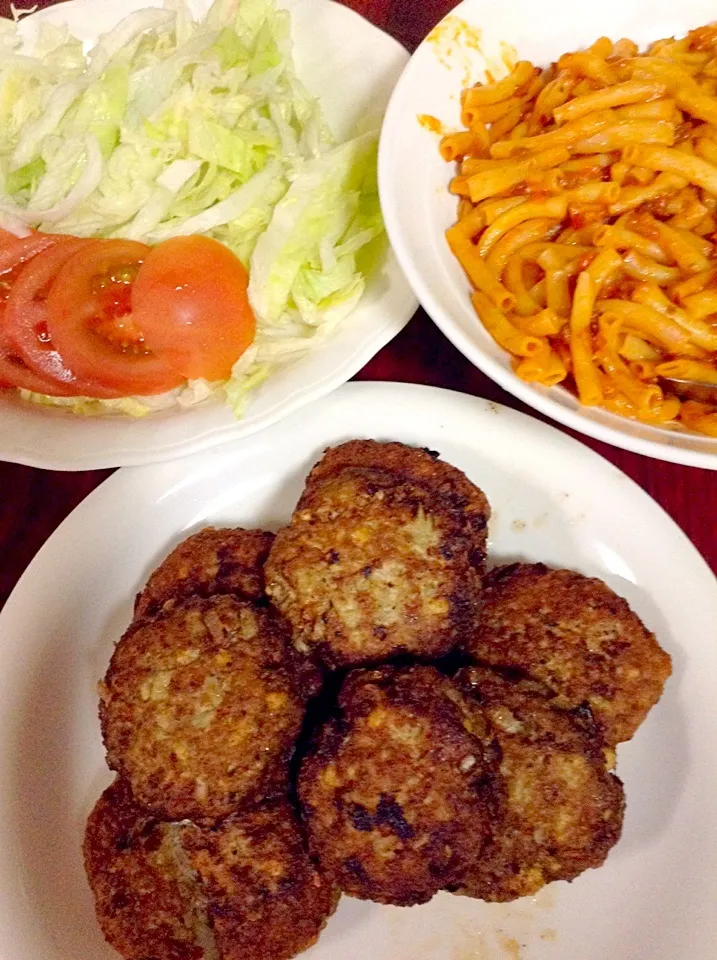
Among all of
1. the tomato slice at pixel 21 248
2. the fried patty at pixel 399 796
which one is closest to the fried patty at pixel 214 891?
the fried patty at pixel 399 796

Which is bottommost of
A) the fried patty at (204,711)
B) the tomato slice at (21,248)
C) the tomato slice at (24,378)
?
the fried patty at (204,711)

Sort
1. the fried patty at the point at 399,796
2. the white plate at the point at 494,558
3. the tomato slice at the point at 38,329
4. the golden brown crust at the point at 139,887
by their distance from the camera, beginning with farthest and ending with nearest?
the tomato slice at the point at 38,329 < the white plate at the point at 494,558 < the golden brown crust at the point at 139,887 < the fried patty at the point at 399,796

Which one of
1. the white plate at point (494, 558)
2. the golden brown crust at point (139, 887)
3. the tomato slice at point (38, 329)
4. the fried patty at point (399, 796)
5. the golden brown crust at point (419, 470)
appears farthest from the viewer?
the tomato slice at point (38, 329)

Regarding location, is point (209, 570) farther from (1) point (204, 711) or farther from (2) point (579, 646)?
(2) point (579, 646)

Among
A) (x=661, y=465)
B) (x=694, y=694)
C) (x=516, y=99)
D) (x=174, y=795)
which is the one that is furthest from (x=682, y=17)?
(x=174, y=795)

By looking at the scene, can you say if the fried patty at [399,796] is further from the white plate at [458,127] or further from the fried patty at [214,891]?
the white plate at [458,127]

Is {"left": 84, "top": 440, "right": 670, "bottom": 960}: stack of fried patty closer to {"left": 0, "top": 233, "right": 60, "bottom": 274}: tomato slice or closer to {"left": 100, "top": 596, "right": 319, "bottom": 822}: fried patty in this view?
→ {"left": 100, "top": 596, "right": 319, "bottom": 822}: fried patty

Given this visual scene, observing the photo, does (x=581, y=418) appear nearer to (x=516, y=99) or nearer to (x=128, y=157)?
(x=516, y=99)
